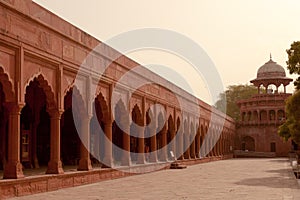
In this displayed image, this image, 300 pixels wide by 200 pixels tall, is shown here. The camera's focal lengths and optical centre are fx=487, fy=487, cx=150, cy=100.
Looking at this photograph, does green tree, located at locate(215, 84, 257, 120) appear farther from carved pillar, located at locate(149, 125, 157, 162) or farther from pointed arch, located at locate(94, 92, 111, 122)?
pointed arch, located at locate(94, 92, 111, 122)

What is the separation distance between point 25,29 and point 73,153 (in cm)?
1094

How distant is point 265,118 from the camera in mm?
58969

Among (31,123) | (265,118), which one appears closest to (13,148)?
(31,123)

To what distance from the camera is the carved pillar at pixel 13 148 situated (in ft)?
36.6

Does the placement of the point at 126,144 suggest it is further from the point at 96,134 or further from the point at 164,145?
the point at 164,145

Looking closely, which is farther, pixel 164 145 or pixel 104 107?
pixel 164 145

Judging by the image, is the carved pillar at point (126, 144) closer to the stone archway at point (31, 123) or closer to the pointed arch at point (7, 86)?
the stone archway at point (31, 123)

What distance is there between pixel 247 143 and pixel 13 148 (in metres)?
51.7

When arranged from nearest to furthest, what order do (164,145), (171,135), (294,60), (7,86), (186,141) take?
(7,86), (294,60), (164,145), (171,135), (186,141)

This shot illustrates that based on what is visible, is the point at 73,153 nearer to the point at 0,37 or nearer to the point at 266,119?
the point at 0,37

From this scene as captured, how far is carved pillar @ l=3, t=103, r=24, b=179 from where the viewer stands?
11164mm

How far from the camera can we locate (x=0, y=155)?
1609cm

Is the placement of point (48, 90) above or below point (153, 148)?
above

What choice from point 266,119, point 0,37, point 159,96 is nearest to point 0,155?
point 0,37
